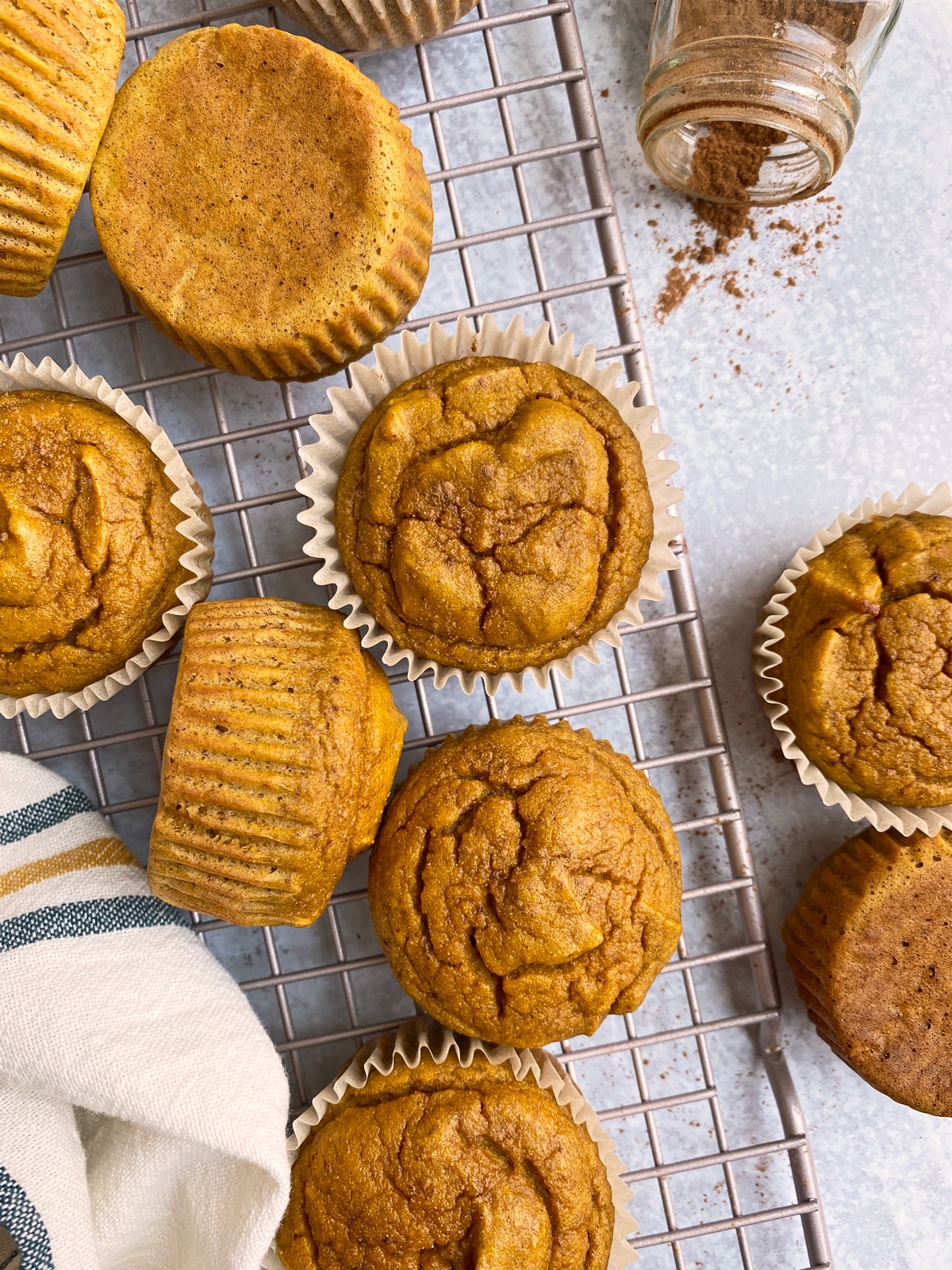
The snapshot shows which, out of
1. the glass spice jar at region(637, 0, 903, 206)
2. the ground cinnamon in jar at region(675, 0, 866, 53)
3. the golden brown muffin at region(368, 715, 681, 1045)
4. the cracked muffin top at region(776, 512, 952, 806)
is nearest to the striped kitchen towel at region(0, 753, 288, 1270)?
the golden brown muffin at region(368, 715, 681, 1045)

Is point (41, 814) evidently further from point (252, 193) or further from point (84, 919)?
point (252, 193)

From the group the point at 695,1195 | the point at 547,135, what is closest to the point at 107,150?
the point at 547,135

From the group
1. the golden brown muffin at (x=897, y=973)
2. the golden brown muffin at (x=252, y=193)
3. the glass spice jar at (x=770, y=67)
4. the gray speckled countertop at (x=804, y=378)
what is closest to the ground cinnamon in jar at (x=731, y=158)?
the glass spice jar at (x=770, y=67)

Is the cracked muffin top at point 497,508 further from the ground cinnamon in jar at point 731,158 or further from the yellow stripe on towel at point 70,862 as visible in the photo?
the yellow stripe on towel at point 70,862

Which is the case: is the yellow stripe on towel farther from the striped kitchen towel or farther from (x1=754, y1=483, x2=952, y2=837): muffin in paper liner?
(x1=754, y1=483, x2=952, y2=837): muffin in paper liner

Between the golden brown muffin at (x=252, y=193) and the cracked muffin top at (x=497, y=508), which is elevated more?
the golden brown muffin at (x=252, y=193)

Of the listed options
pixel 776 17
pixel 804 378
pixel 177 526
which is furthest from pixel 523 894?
pixel 776 17
